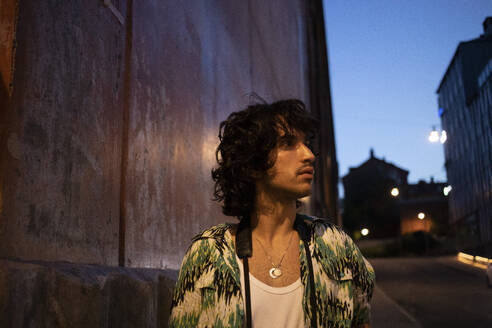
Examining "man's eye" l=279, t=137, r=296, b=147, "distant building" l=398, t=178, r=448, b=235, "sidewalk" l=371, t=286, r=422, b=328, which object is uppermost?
"distant building" l=398, t=178, r=448, b=235

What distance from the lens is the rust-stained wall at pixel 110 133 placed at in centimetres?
151

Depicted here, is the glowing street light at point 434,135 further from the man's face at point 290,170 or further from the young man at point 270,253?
the man's face at point 290,170

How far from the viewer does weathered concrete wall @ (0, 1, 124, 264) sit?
1.45 meters

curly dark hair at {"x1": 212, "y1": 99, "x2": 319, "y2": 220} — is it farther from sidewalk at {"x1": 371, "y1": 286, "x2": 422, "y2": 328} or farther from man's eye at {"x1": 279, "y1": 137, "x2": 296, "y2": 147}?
sidewalk at {"x1": 371, "y1": 286, "x2": 422, "y2": 328}

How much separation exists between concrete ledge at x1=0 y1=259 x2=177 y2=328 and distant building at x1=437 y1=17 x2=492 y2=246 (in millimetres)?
32492

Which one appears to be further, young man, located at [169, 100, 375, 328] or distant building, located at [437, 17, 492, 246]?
distant building, located at [437, 17, 492, 246]

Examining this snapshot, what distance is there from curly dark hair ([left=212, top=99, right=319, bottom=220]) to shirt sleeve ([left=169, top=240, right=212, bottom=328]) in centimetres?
29

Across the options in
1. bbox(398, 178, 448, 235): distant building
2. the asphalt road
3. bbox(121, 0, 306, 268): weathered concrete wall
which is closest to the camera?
bbox(121, 0, 306, 268): weathered concrete wall

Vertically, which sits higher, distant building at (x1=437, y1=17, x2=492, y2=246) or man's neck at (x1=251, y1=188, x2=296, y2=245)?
distant building at (x1=437, y1=17, x2=492, y2=246)

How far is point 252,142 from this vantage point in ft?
6.45

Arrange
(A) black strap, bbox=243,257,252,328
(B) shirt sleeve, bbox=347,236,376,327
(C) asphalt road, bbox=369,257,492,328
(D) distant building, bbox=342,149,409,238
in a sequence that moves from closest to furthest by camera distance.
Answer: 1. (A) black strap, bbox=243,257,252,328
2. (B) shirt sleeve, bbox=347,236,376,327
3. (C) asphalt road, bbox=369,257,492,328
4. (D) distant building, bbox=342,149,409,238

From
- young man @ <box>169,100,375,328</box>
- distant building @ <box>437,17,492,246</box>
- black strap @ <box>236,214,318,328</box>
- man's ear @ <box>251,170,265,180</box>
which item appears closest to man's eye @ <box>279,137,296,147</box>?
young man @ <box>169,100,375,328</box>

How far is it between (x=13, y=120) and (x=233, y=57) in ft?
11.5

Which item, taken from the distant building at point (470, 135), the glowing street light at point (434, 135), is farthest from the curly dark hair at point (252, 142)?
the distant building at point (470, 135)
